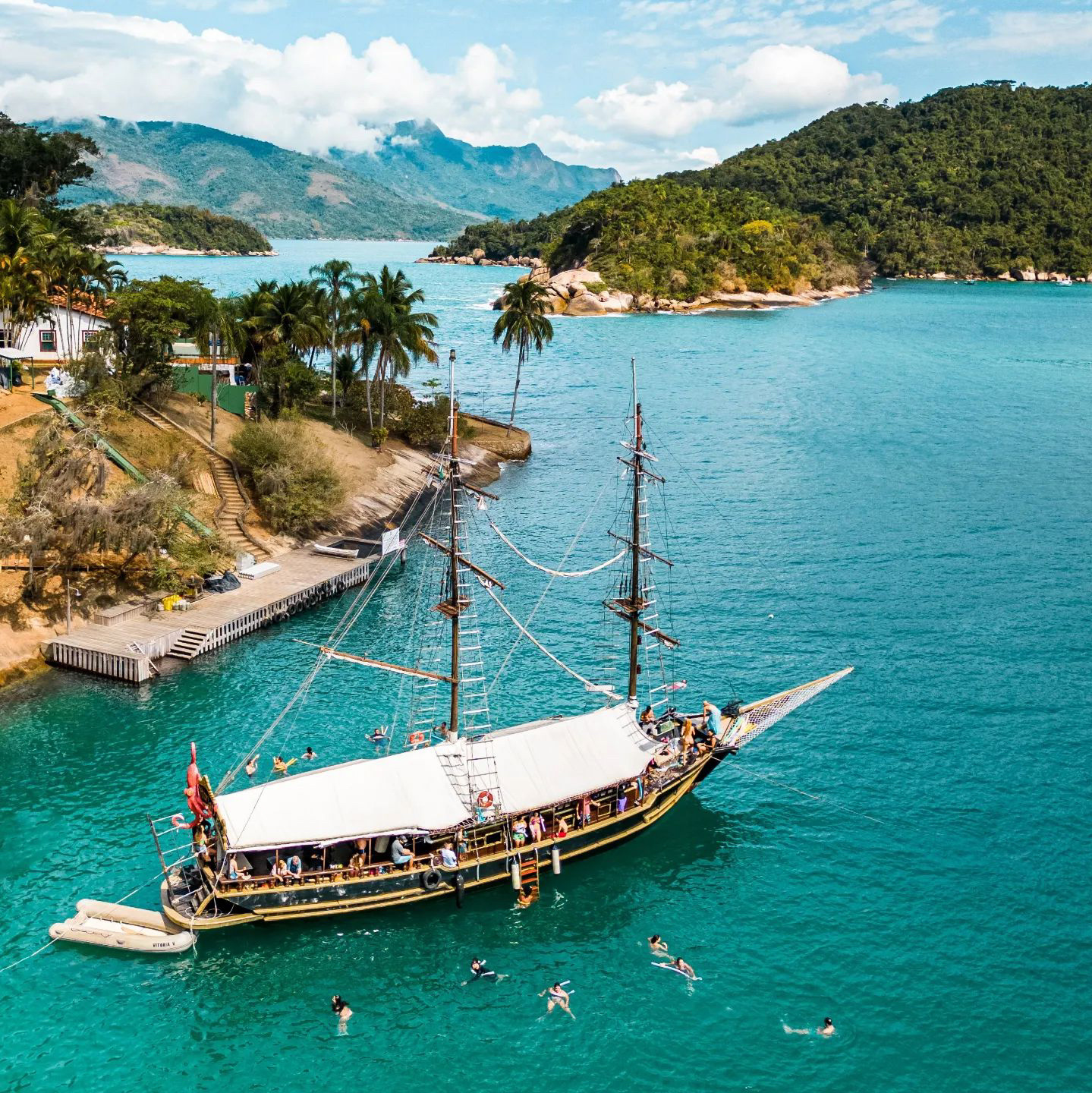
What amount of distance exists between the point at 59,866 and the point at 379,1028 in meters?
16.6

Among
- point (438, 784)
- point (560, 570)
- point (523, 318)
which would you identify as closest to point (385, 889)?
point (438, 784)

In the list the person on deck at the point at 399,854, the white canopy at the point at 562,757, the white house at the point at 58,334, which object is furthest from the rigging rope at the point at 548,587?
the white house at the point at 58,334

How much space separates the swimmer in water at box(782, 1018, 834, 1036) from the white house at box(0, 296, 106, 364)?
79.3m

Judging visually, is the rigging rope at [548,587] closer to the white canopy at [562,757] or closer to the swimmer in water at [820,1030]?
the white canopy at [562,757]

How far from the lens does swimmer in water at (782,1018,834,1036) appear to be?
36844 mm

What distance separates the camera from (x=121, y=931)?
40.2m

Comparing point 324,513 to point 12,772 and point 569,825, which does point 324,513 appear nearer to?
point 12,772

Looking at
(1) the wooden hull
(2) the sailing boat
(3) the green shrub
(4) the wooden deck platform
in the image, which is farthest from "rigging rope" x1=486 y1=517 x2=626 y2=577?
(1) the wooden hull

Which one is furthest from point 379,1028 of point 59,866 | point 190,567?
point 190,567

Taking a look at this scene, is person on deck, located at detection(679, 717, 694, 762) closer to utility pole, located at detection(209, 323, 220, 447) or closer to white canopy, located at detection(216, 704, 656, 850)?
white canopy, located at detection(216, 704, 656, 850)

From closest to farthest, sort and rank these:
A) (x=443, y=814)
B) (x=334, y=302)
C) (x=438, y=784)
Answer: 1. (x=443, y=814)
2. (x=438, y=784)
3. (x=334, y=302)

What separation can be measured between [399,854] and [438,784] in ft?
11.6

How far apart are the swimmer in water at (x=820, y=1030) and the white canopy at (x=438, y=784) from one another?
12.7 meters

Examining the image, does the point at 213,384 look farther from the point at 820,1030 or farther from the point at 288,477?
the point at 820,1030
